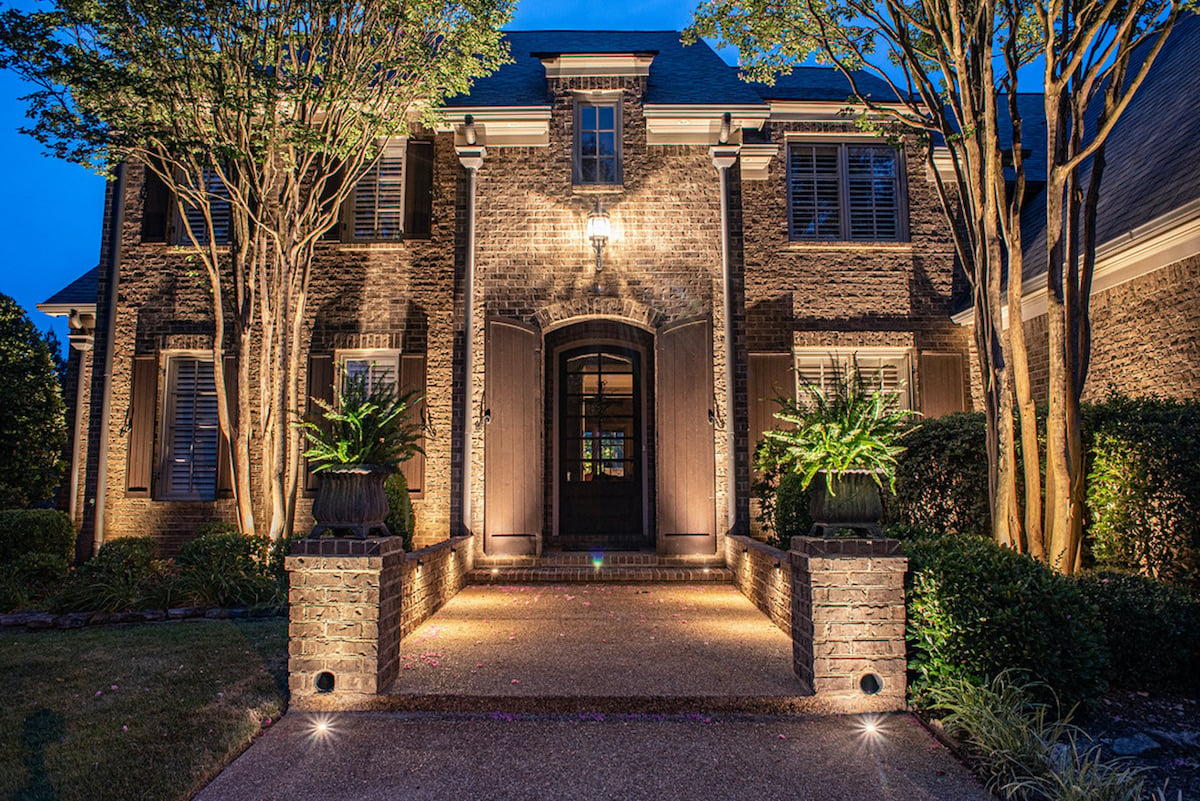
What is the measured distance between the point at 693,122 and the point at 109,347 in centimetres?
733

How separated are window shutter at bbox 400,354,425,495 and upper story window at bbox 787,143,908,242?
4.81 m

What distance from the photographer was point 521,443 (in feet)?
25.3

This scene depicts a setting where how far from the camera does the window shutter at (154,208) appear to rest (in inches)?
338

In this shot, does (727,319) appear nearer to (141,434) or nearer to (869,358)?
(869,358)

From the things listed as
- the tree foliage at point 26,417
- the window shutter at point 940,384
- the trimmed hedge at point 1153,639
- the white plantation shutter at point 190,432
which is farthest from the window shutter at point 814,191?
the tree foliage at point 26,417

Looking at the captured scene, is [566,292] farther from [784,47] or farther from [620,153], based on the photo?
[784,47]

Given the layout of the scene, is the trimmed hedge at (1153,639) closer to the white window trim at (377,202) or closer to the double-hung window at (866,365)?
the double-hung window at (866,365)

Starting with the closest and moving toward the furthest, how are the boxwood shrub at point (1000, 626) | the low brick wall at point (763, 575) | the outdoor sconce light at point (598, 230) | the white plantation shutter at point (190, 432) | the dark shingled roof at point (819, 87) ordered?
1. the boxwood shrub at point (1000, 626)
2. the low brick wall at point (763, 575)
3. the outdoor sconce light at point (598, 230)
4. the white plantation shutter at point (190, 432)
5. the dark shingled roof at point (819, 87)

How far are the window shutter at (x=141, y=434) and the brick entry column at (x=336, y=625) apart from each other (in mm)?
5767

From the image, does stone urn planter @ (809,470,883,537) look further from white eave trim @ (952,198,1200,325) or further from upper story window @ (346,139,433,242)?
upper story window @ (346,139,433,242)

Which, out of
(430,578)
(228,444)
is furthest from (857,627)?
(228,444)

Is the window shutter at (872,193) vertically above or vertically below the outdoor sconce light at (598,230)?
above

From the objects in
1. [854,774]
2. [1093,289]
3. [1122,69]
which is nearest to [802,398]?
[1093,289]

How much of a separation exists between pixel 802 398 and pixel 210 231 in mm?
6830
